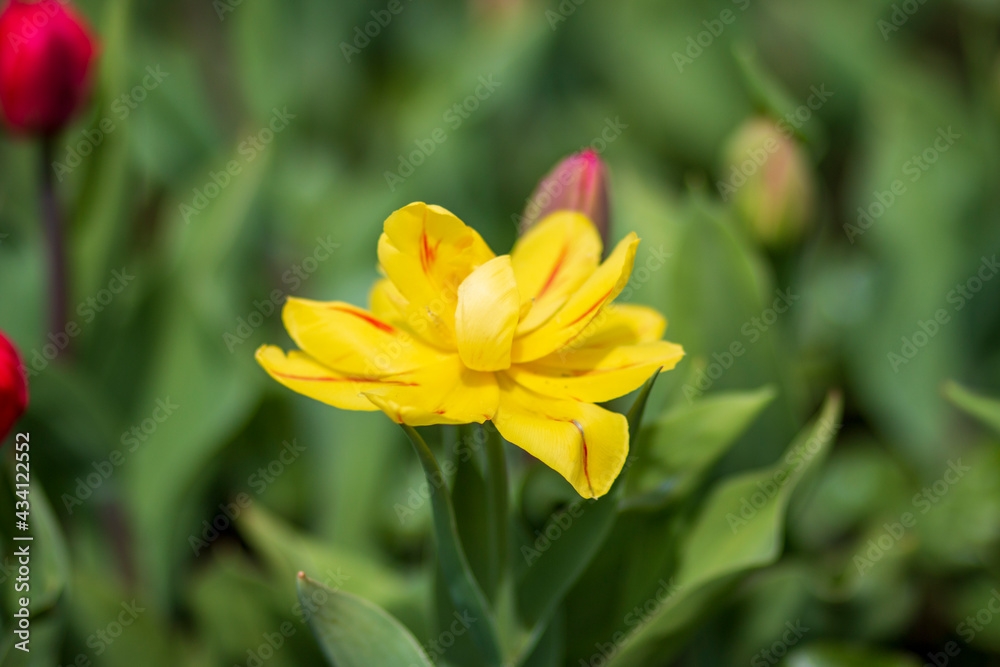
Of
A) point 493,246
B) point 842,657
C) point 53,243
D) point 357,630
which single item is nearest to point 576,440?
point 357,630

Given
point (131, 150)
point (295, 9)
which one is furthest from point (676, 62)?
point (131, 150)

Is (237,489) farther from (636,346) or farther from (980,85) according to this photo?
(980,85)

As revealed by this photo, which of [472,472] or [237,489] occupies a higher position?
[472,472]

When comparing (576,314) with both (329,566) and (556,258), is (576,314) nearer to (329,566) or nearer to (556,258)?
(556,258)

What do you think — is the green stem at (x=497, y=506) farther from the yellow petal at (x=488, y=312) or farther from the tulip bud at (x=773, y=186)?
the tulip bud at (x=773, y=186)

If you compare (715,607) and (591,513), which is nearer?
(591,513)

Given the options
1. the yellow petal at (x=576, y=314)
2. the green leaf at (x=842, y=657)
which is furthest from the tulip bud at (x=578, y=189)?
the green leaf at (x=842, y=657)

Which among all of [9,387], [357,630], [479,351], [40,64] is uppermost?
[40,64]
